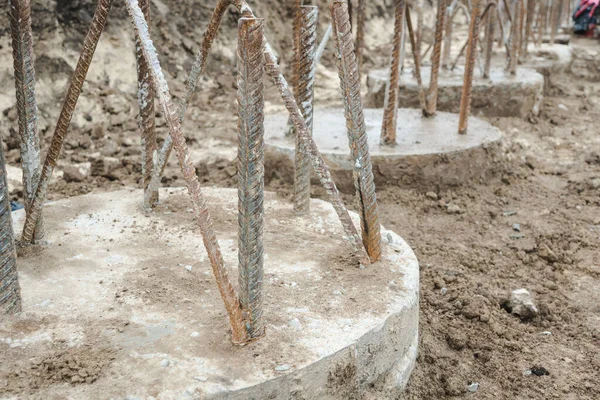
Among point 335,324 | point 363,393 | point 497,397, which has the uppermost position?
point 335,324

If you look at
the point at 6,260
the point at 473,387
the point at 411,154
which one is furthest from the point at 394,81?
the point at 6,260

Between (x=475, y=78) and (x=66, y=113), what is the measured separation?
502cm

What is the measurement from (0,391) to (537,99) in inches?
245

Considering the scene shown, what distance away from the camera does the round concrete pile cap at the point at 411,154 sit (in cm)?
426

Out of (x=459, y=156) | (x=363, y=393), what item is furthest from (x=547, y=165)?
(x=363, y=393)

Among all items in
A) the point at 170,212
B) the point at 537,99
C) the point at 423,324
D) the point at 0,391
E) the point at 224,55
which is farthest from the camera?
the point at 224,55

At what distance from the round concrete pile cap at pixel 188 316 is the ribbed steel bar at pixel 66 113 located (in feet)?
0.53

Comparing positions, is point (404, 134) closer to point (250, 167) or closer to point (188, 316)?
point (188, 316)

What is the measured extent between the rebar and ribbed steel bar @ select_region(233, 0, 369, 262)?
0.45 ft

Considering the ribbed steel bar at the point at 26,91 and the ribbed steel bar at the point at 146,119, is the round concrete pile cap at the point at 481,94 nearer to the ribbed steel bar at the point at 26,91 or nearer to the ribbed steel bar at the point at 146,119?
the ribbed steel bar at the point at 146,119

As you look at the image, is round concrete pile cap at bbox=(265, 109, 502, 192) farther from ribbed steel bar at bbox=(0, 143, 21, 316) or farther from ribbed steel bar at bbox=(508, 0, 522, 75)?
ribbed steel bar at bbox=(0, 143, 21, 316)

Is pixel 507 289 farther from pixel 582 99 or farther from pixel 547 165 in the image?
pixel 582 99

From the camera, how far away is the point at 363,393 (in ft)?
7.11

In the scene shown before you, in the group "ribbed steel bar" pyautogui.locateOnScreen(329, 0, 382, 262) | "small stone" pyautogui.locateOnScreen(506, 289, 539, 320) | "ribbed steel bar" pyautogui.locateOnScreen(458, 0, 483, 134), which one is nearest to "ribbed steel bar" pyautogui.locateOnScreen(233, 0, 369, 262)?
"ribbed steel bar" pyautogui.locateOnScreen(329, 0, 382, 262)
